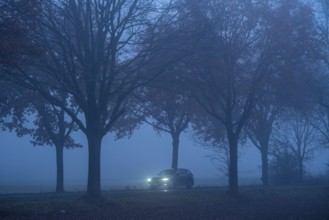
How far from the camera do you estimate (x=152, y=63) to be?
22078 mm

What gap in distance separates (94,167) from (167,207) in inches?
156

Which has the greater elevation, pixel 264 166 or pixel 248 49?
pixel 248 49

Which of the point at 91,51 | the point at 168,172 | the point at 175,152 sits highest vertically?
the point at 91,51

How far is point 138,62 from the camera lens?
23.2 m

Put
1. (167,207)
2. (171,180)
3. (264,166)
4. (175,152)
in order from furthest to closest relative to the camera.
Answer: (264,166), (175,152), (171,180), (167,207)

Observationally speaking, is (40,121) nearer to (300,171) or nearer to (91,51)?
(91,51)

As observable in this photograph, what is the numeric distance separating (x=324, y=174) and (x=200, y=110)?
20.4 meters

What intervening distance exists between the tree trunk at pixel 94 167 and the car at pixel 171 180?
14571 millimetres

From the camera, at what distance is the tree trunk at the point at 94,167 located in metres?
20.1

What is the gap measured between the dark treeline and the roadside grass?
1719 millimetres

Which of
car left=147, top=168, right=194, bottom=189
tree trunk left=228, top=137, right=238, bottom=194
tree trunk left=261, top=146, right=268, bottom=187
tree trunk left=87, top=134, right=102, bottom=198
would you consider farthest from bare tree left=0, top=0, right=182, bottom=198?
tree trunk left=261, top=146, right=268, bottom=187

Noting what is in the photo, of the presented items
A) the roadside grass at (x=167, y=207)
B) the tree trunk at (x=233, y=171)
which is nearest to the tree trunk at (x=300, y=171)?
the roadside grass at (x=167, y=207)

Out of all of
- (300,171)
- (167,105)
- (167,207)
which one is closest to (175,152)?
(167,105)

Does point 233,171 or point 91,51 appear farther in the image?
point 233,171
